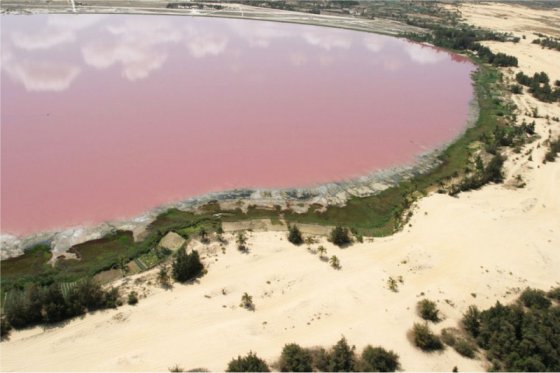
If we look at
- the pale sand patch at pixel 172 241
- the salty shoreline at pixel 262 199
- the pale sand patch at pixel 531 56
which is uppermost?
the pale sand patch at pixel 531 56

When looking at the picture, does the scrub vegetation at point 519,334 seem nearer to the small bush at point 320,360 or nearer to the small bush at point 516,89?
the small bush at point 320,360

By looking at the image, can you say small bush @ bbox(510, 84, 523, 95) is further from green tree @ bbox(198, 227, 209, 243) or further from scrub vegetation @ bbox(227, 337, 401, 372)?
scrub vegetation @ bbox(227, 337, 401, 372)

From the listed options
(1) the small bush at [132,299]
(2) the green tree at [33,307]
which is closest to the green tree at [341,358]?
(1) the small bush at [132,299]

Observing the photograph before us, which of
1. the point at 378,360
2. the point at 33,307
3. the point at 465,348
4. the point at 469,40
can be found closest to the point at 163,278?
the point at 33,307

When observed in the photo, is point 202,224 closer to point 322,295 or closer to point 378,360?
point 322,295

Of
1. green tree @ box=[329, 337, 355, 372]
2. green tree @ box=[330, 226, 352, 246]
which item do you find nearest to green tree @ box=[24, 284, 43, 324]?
green tree @ box=[329, 337, 355, 372]

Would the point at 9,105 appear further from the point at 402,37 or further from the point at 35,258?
the point at 402,37
